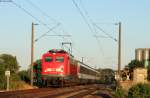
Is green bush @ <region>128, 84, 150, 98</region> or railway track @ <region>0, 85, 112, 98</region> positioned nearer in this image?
green bush @ <region>128, 84, 150, 98</region>

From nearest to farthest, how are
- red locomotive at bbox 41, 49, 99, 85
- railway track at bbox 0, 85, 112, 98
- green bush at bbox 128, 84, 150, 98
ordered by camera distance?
green bush at bbox 128, 84, 150, 98 → railway track at bbox 0, 85, 112, 98 → red locomotive at bbox 41, 49, 99, 85

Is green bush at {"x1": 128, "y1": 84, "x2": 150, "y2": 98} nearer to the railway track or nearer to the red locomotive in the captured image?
the railway track

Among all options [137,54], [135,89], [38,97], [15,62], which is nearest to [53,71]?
[38,97]

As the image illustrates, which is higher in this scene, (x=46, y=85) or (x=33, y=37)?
(x=33, y=37)

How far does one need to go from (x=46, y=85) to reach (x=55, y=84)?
209 centimetres

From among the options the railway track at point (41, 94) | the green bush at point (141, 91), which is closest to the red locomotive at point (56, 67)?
the railway track at point (41, 94)

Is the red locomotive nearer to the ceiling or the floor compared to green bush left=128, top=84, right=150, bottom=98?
nearer to the ceiling

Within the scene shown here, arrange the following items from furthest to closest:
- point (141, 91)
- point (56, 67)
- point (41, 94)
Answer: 1. point (56, 67)
2. point (41, 94)
3. point (141, 91)

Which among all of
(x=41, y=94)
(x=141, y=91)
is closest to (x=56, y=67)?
(x=41, y=94)

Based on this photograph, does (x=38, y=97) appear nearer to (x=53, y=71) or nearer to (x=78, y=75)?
(x=53, y=71)

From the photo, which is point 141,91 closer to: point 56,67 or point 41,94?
point 41,94

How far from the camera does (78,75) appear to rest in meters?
67.2

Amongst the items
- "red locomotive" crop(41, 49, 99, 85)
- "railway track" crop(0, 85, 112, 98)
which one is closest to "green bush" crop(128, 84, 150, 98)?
"railway track" crop(0, 85, 112, 98)

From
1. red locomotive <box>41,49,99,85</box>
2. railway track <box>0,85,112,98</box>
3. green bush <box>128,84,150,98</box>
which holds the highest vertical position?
red locomotive <box>41,49,99,85</box>
